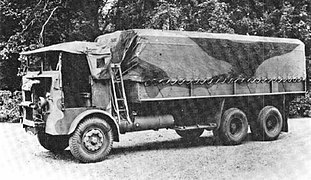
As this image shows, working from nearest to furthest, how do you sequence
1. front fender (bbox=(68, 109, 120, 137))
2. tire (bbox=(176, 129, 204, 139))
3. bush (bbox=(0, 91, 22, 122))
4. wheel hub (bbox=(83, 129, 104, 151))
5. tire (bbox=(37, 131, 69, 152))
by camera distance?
1. front fender (bbox=(68, 109, 120, 137))
2. wheel hub (bbox=(83, 129, 104, 151))
3. tire (bbox=(37, 131, 69, 152))
4. tire (bbox=(176, 129, 204, 139))
5. bush (bbox=(0, 91, 22, 122))

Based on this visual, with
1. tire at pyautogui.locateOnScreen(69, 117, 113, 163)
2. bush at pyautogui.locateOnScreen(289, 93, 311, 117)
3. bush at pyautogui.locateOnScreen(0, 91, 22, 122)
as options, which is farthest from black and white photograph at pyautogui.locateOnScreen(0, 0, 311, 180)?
bush at pyautogui.locateOnScreen(289, 93, 311, 117)

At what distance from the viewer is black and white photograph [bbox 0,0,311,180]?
9422mm

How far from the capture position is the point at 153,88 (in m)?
11.0

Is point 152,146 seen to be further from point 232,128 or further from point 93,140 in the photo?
point 93,140

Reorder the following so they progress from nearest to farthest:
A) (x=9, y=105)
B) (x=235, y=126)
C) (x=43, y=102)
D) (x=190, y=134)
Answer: (x=43, y=102) < (x=235, y=126) < (x=190, y=134) < (x=9, y=105)

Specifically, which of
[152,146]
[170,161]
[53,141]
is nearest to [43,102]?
[53,141]

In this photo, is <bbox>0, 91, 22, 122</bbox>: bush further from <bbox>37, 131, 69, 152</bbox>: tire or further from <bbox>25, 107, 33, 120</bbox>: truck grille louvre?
<bbox>25, 107, 33, 120</bbox>: truck grille louvre

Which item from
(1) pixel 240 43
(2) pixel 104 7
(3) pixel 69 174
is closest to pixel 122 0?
(2) pixel 104 7

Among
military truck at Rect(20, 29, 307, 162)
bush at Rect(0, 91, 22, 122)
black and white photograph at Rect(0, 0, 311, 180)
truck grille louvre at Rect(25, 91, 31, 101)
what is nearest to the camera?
black and white photograph at Rect(0, 0, 311, 180)

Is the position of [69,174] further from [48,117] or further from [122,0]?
[122,0]

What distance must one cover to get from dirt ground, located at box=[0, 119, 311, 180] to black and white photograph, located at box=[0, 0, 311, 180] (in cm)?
2

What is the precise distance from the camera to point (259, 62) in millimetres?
13117

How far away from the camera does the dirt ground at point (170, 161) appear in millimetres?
8531

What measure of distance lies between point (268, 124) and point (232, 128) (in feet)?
4.63
